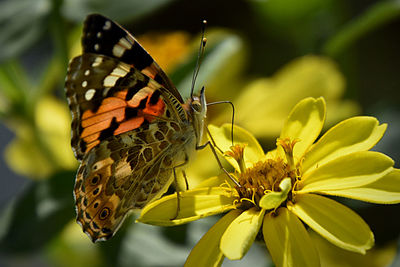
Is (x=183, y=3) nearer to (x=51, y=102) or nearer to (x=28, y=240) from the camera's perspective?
(x=51, y=102)

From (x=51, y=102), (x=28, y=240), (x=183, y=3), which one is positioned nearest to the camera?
(x=28, y=240)

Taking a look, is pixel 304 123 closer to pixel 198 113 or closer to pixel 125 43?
pixel 198 113

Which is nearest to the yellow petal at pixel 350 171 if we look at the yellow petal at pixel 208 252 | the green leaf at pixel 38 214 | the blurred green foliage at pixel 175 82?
the yellow petal at pixel 208 252

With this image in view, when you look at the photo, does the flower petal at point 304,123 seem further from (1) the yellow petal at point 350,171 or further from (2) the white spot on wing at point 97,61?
(2) the white spot on wing at point 97,61

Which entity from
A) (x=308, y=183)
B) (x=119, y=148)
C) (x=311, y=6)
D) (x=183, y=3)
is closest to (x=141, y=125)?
(x=119, y=148)

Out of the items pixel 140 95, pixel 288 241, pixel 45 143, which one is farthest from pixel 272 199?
pixel 45 143
